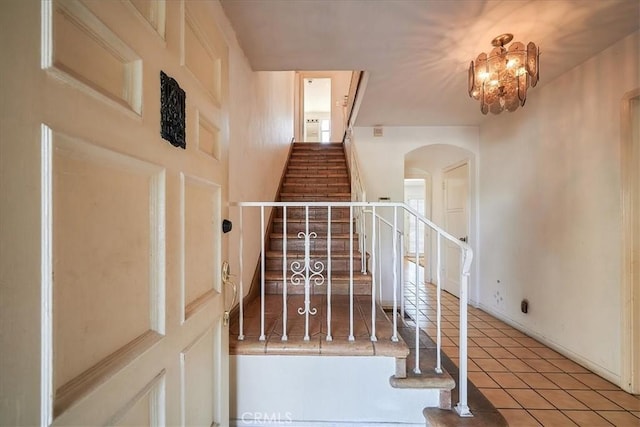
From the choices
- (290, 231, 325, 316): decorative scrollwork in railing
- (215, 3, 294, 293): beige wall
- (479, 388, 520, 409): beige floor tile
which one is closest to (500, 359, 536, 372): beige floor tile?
(479, 388, 520, 409): beige floor tile

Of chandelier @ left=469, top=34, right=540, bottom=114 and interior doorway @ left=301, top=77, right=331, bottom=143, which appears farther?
interior doorway @ left=301, top=77, right=331, bottom=143

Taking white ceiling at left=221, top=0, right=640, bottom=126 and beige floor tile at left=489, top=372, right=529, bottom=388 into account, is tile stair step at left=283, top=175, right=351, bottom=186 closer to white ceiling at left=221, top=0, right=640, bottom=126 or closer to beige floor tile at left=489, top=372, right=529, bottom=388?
white ceiling at left=221, top=0, right=640, bottom=126

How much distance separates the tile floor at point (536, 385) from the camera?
157 centimetres

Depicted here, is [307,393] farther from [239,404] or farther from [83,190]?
[83,190]

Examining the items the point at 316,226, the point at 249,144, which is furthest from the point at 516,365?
the point at 249,144

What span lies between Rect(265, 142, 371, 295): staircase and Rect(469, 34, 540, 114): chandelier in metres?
1.33

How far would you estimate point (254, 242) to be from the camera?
2.34 metres

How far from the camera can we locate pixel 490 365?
2.08m

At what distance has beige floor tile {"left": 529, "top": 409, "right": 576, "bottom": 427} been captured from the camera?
152cm

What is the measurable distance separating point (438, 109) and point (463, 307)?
93.3 inches

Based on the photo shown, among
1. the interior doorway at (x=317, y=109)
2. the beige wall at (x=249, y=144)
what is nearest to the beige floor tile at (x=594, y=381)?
the beige wall at (x=249, y=144)

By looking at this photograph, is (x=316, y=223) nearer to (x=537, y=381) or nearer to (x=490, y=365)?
(x=490, y=365)

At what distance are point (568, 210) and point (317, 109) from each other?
801 centimetres

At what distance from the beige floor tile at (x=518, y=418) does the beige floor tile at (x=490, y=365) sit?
1.36 ft
